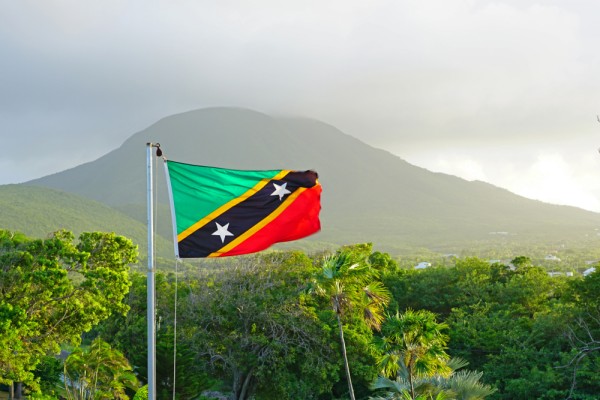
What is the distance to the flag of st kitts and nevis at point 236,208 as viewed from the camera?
11203mm

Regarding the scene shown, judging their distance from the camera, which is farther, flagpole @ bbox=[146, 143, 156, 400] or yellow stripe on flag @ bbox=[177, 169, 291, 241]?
yellow stripe on flag @ bbox=[177, 169, 291, 241]

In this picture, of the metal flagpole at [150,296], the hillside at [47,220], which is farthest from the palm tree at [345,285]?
the hillside at [47,220]

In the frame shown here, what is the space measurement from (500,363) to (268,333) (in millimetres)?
12426

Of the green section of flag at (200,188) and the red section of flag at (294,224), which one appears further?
the red section of flag at (294,224)

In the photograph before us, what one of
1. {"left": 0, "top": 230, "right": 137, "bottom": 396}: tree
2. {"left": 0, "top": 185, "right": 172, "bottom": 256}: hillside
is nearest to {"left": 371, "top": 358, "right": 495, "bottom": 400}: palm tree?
{"left": 0, "top": 230, "right": 137, "bottom": 396}: tree

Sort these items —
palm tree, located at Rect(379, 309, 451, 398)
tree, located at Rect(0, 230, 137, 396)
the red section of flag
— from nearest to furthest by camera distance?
1. the red section of flag
2. palm tree, located at Rect(379, 309, 451, 398)
3. tree, located at Rect(0, 230, 137, 396)

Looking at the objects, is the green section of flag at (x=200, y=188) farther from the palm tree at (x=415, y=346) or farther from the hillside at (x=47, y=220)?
the hillside at (x=47, y=220)

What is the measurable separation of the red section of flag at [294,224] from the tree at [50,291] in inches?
471

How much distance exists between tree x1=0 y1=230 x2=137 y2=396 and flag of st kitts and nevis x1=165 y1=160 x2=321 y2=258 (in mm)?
11731

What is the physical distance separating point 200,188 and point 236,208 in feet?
2.62

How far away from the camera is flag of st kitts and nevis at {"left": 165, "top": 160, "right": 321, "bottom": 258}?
11.2m

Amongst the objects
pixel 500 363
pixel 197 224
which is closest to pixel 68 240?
pixel 197 224

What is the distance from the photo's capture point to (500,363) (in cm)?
3372

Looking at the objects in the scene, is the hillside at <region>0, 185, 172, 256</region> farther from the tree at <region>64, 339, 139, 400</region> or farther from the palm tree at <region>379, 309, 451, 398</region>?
the palm tree at <region>379, 309, 451, 398</region>
